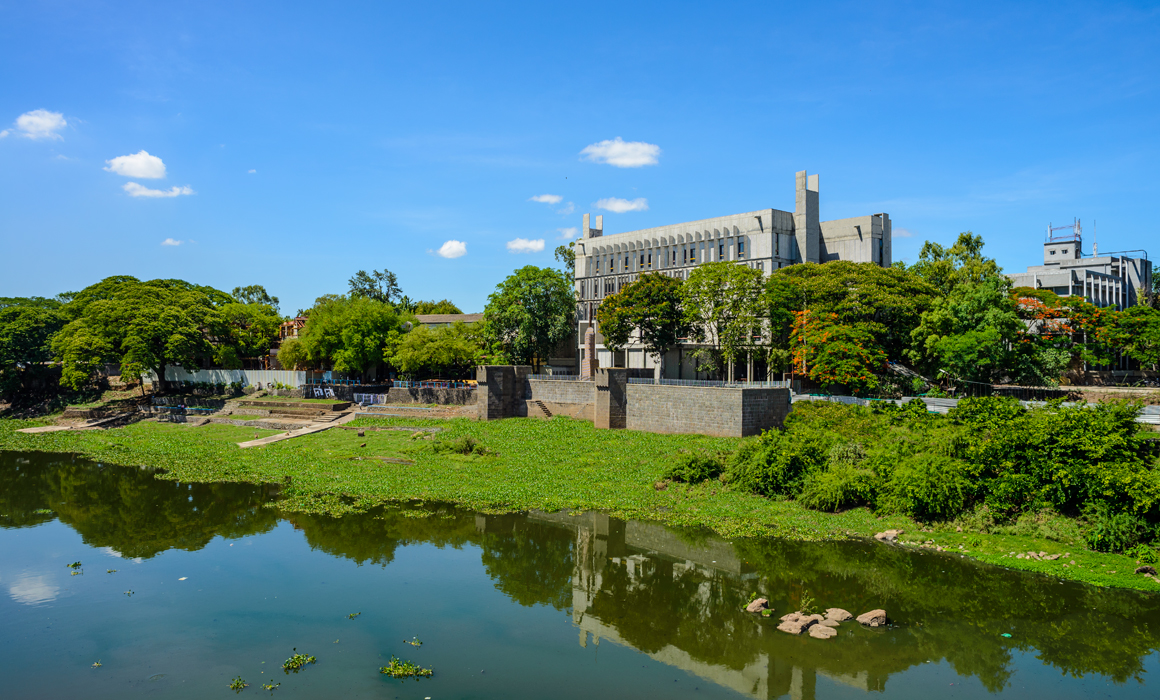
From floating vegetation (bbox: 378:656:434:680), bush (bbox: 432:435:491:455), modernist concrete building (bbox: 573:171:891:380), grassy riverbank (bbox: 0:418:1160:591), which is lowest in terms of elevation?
floating vegetation (bbox: 378:656:434:680)

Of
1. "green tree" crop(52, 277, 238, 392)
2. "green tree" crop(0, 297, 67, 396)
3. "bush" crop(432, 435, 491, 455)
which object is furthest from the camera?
"green tree" crop(0, 297, 67, 396)

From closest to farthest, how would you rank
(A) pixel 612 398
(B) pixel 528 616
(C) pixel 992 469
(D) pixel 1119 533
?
(B) pixel 528 616, (D) pixel 1119 533, (C) pixel 992 469, (A) pixel 612 398

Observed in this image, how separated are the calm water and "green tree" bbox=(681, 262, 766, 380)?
74.2ft

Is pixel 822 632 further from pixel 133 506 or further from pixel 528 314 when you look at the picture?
pixel 528 314

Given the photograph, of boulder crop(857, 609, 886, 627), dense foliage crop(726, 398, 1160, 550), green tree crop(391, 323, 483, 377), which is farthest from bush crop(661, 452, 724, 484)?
green tree crop(391, 323, 483, 377)

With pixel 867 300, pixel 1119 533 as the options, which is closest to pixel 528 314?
pixel 867 300

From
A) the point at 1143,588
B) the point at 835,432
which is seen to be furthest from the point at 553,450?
the point at 1143,588

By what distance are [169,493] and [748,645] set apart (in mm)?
25212

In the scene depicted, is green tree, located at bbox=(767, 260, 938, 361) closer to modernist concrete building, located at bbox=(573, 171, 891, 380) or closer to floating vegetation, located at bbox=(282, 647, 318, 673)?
modernist concrete building, located at bbox=(573, 171, 891, 380)

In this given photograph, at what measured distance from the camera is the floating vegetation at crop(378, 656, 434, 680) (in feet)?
41.4

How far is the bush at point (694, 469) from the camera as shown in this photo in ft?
86.5

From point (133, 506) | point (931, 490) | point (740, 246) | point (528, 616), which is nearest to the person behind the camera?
point (528, 616)

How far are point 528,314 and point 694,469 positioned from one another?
2857 cm

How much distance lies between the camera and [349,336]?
170 ft
